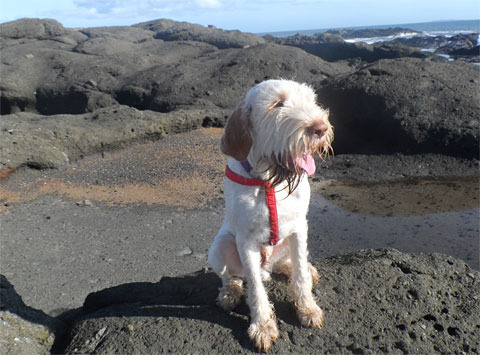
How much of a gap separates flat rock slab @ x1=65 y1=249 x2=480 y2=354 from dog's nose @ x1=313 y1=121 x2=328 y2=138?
4.69ft

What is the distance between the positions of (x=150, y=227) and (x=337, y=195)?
3176 millimetres

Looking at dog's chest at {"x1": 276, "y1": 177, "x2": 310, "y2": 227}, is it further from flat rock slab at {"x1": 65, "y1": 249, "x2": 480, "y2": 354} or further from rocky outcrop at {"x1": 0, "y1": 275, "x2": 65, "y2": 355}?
rocky outcrop at {"x1": 0, "y1": 275, "x2": 65, "y2": 355}

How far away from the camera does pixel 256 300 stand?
9.58ft

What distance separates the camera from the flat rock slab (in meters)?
2.82

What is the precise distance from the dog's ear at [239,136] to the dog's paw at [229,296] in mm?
1125

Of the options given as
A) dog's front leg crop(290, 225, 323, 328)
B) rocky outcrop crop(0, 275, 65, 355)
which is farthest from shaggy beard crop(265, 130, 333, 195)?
rocky outcrop crop(0, 275, 65, 355)

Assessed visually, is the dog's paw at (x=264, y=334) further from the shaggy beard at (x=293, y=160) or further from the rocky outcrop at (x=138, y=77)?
the rocky outcrop at (x=138, y=77)

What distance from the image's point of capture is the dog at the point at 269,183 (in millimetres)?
2533

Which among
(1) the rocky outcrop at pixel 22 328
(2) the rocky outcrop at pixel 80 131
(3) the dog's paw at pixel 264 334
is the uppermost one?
(3) the dog's paw at pixel 264 334

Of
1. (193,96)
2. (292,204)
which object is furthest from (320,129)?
(193,96)

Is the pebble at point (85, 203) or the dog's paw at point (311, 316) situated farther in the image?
the pebble at point (85, 203)

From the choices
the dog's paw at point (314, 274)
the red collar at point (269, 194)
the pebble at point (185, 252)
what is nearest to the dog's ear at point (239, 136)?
the red collar at point (269, 194)

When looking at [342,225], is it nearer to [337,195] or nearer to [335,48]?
[337,195]

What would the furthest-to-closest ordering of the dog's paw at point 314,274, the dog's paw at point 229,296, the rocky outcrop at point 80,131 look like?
the rocky outcrop at point 80,131
the dog's paw at point 314,274
the dog's paw at point 229,296
